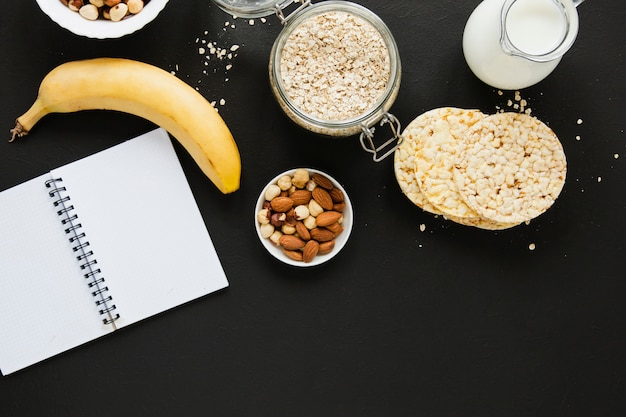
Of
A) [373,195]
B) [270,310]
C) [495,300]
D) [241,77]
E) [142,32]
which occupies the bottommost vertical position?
[495,300]

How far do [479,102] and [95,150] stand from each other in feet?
2.23

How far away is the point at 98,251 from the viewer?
1099mm

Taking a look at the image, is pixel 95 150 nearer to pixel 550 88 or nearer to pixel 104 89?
pixel 104 89

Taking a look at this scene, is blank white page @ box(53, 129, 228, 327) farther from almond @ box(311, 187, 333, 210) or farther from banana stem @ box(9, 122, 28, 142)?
almond @ box(311, 187, 333, 210)

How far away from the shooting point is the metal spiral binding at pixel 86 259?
109 cm

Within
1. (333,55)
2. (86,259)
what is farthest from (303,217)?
(86,259)

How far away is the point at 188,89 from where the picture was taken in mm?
1038

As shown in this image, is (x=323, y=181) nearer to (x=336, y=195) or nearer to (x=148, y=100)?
(x=336, y=195)

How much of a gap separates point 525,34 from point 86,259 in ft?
2.68

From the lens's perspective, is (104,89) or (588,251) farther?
(588,251)

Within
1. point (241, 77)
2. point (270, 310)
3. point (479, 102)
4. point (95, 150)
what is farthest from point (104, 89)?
point (479, 102)

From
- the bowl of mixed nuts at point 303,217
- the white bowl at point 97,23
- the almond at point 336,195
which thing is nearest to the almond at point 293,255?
the bowl of mixed nuts at point 303,217

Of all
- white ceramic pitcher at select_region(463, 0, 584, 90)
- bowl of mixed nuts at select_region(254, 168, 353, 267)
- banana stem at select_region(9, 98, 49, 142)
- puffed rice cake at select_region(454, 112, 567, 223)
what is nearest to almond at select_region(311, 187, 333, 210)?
bowl of mixed nuts at select_region(254, 168, 353, 267)

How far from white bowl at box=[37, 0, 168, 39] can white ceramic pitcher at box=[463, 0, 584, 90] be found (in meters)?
0.51
